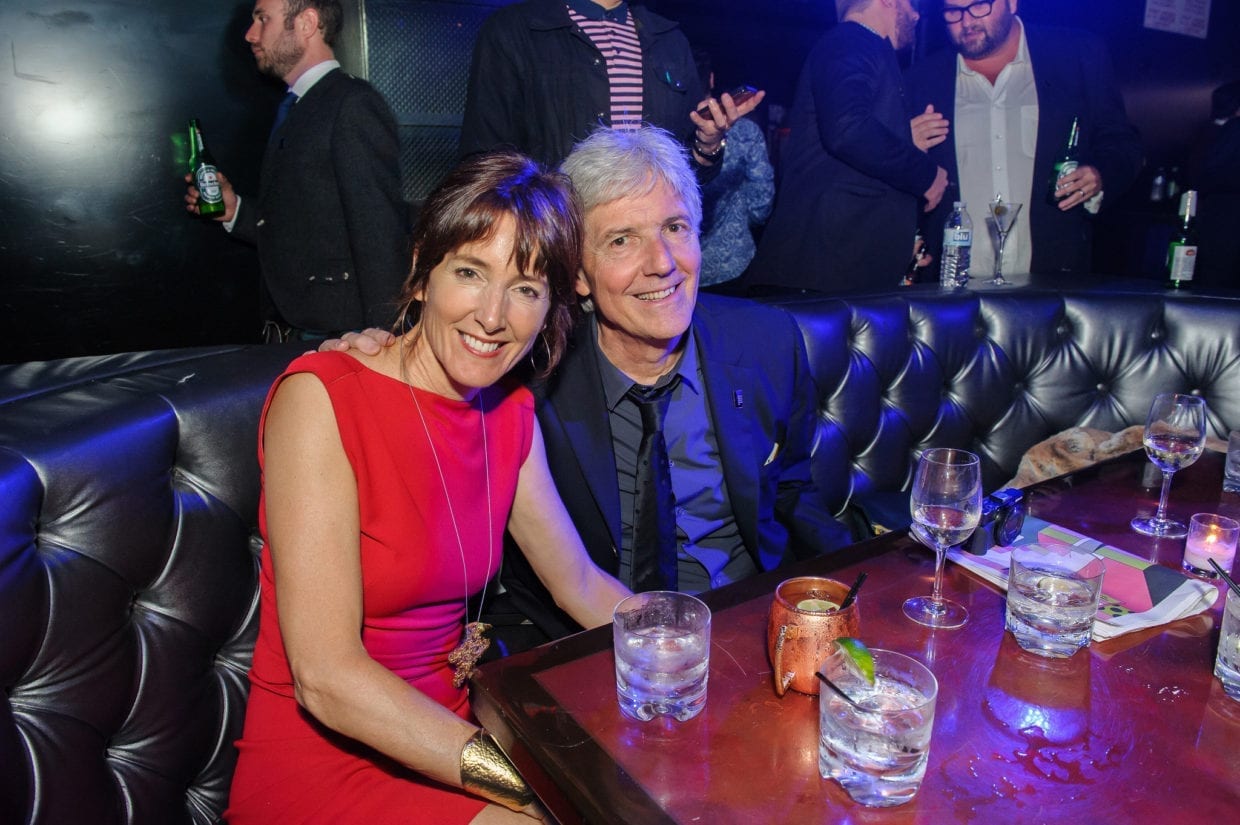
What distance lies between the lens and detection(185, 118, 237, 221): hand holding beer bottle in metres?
3.64

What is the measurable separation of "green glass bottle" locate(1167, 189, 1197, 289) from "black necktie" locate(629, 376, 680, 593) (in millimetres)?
2408

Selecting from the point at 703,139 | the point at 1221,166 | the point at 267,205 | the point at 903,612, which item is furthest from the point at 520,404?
the point at 1221,166

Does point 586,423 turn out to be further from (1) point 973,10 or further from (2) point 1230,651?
(1) point 973,10

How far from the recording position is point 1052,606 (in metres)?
1.24

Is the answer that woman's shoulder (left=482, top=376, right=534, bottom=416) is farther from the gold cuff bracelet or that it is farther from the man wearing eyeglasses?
the man wearing eyeglasses

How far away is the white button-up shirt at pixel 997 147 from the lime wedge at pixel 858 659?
10.4 ft

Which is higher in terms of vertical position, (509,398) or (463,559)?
(509,398)

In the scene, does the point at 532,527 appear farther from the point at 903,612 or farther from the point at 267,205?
the point at 267,205

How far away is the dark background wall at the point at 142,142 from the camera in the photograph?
3523 mm

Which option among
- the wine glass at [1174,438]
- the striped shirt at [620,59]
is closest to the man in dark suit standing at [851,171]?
the striped shirt at [620,59]

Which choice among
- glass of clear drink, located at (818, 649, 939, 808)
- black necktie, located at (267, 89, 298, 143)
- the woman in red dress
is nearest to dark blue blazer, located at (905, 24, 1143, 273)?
black necktie, located at (267, 89, 298, 143)

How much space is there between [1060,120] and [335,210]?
122 inches

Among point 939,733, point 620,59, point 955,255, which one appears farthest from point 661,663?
point 955,255

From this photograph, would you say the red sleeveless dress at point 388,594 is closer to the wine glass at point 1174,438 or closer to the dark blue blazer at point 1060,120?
the wine glass at point 1174,438
